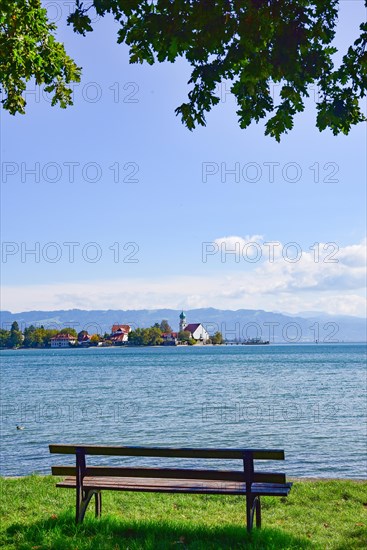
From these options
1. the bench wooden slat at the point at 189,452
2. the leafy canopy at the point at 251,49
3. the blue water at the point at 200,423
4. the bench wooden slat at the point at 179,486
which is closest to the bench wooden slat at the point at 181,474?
the bench wooden slat at the point at 179,486

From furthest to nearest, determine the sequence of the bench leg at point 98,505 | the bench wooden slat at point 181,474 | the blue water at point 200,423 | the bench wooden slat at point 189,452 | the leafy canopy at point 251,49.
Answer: the blue water at point 200,423
the bench leg at point 98,505
the bench wooden slat at point 181,474
the bench wooden slat at point 189,452
the leafy canopy at point 251,49

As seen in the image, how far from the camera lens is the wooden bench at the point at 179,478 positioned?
27.7ft

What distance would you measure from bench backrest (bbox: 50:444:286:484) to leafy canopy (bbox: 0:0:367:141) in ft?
14.1

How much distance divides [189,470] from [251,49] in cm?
566

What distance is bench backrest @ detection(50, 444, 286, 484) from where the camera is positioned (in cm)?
838

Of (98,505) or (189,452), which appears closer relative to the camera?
(189,452)

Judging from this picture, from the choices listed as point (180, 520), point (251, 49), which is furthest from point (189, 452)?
point (251, 49)

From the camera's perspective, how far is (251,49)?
6676mm

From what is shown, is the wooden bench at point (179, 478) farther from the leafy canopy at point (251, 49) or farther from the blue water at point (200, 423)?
the blue water at point (200, 423)

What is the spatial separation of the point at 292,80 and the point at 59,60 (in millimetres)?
5803

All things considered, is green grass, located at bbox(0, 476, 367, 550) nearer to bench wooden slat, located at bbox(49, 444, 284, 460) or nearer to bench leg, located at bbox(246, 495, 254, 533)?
bench leg, located at bbox(246, 495, 254, 533)

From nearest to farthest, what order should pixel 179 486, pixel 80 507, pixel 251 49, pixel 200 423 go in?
pixel 251 49 → pixel 179 486 → pixel 80 507 → pixel 200 423

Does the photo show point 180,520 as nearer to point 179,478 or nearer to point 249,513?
point 179,478

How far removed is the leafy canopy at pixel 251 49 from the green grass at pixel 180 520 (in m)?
5.36
